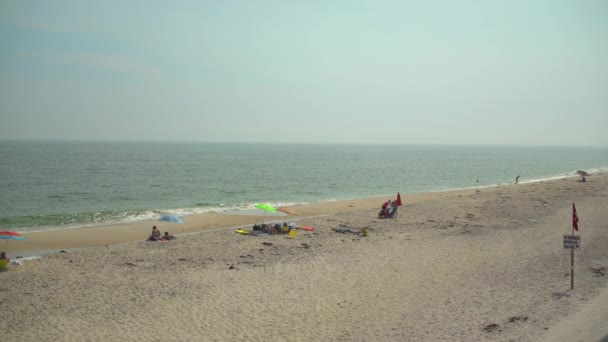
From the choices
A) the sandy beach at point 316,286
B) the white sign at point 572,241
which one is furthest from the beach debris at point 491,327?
the white sign at point 572,241

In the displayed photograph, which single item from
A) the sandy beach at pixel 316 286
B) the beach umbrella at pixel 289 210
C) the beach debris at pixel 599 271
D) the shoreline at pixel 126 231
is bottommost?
the shoreline at pixel 126 231

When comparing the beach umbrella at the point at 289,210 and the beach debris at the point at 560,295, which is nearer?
the beach debris at the point at 560,295

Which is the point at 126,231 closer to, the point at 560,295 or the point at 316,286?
the point at 316,286

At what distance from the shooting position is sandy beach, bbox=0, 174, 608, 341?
10469mm

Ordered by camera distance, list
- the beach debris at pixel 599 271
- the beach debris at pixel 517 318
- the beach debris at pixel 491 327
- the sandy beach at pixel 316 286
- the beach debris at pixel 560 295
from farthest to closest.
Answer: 1. the beach debris at pixel 599 271
2. the beach debris at pixel 560 295
3. the beach debris at pixel 517 318
4. the sandy beach at pixel 316 286
5. the beach debris at pixel 491 327

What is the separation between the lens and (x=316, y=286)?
14.1m

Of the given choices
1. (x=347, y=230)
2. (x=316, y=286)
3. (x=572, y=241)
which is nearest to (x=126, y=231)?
(x=347, y=230)

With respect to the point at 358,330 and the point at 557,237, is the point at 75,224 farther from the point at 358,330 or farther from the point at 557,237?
the point at 557,237

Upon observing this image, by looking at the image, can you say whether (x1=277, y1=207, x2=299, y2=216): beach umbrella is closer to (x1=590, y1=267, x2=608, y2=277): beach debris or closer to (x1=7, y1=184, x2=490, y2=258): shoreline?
(x1=7, y1=184, x2=490, y2=258): shoreline

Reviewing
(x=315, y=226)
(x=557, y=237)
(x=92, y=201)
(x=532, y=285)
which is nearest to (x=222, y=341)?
(x=532, y=285)

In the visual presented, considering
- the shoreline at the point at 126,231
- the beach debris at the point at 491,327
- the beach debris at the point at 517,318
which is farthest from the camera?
the shoreline at the point at 126,231

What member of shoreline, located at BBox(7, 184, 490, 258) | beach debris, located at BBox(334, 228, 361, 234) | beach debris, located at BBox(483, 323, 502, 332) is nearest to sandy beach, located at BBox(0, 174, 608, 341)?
beach debris, located at BBox(483, 323, 502, 332)

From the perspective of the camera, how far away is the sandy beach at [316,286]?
10.5m

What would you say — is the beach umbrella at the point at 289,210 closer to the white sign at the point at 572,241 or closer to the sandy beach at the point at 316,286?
the sandy beach at the point at 316,286
